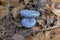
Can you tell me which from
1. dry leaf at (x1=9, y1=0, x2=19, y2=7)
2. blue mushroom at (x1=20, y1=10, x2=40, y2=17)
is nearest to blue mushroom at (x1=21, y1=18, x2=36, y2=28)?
blue mushroom at (x1=20, y1=10, x2=40, y2=17)

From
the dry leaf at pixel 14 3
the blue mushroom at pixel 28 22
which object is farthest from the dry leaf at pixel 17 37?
the dry leaf at pixel 14 3

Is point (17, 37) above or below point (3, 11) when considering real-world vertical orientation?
below

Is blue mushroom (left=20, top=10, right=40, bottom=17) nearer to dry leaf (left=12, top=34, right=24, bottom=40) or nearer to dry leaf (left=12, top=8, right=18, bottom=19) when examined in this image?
dry leaf (left=12, top=8, right=18, bottom=19)

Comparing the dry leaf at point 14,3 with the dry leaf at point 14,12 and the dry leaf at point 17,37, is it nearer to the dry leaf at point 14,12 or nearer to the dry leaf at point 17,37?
the dry leaf at point 14,12

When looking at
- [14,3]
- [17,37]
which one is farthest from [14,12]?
[17,37]

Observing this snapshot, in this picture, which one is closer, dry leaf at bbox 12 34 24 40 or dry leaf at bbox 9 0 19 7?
dry leaf at bbox 12 34 24 40

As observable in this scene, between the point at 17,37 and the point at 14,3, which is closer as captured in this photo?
the point at 17,37

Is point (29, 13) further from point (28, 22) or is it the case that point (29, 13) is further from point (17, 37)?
point (17, 37)

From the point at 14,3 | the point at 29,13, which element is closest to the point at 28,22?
the point at 29,13

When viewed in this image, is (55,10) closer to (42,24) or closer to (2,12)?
(42,24)
